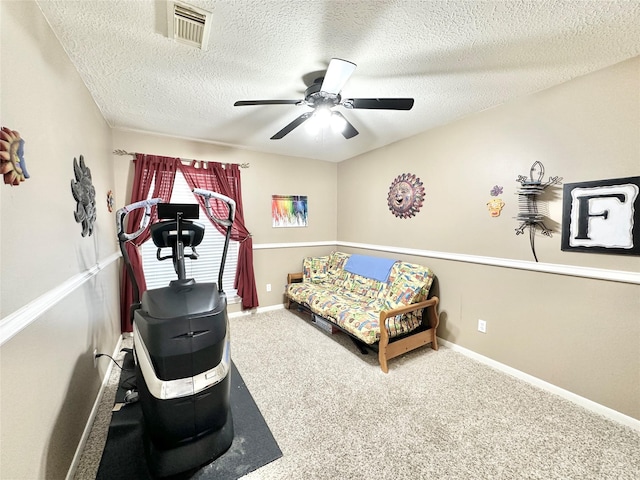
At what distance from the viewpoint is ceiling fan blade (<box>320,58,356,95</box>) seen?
4.89 ft

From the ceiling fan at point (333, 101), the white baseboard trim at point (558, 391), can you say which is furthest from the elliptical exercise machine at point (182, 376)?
the white baseboard trim at point (558, 391)

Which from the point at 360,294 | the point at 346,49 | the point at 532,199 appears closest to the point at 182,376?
the point at 346,49

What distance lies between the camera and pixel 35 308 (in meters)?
1.11

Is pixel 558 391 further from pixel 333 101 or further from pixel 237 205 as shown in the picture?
pixel 237 205

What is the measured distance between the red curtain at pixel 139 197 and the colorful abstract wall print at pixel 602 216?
13.2 feet

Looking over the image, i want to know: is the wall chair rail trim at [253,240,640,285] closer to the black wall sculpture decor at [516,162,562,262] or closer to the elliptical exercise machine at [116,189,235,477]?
the black wall sculpture decor at [516,162,562,262]

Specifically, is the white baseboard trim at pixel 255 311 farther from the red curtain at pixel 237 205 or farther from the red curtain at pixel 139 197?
the red curtain at pixel 139 197

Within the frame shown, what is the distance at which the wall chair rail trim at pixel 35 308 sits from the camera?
90cm

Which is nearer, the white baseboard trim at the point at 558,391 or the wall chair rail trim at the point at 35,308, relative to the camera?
the wall chair rail trim at the point at 35,308

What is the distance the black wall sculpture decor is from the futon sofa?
100 centimetres

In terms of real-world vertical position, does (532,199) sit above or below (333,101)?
below

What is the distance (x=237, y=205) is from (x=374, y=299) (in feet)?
7.40

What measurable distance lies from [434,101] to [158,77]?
2269 millimetres

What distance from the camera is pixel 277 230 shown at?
13.5 ft
